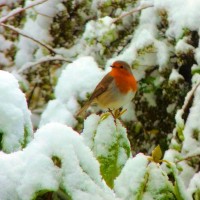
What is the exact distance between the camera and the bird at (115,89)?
107 inches

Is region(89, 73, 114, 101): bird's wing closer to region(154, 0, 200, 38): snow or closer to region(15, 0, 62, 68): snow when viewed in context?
region(154, 0, 200, 38): snow

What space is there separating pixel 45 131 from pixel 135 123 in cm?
218

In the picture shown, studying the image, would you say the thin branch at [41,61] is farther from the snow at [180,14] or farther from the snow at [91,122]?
the snow at [180,14]

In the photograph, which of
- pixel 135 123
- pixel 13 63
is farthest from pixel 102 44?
pixel 13 63

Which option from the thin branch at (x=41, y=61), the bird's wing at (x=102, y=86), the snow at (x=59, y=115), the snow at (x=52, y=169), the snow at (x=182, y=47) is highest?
the snow at (x=52, y=169)

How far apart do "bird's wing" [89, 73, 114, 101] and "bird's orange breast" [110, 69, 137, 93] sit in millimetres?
33

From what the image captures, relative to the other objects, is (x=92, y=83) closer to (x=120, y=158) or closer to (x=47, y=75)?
(x=47, y=75)

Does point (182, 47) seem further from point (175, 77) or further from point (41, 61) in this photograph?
point (41, 61)

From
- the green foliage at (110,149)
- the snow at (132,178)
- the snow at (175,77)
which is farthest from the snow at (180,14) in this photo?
the snow at (132,178)

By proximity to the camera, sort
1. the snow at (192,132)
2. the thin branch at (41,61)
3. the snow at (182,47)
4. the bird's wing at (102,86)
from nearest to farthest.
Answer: the snow at (192,132)
the snow at (182,47)
the bird's wing at (102,86)
the thin branch at (41,61)

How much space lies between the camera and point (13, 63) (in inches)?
146

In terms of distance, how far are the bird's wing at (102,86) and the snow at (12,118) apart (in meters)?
1.84

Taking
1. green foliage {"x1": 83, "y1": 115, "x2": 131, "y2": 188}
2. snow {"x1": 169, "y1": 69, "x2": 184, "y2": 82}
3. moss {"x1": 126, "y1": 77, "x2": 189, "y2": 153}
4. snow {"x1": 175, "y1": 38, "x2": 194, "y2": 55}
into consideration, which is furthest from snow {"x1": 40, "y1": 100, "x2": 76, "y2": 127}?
green foliage {"x1": 83, "y1": 115, "x2": 131, "y2": 188}

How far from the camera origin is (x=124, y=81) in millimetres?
2979
